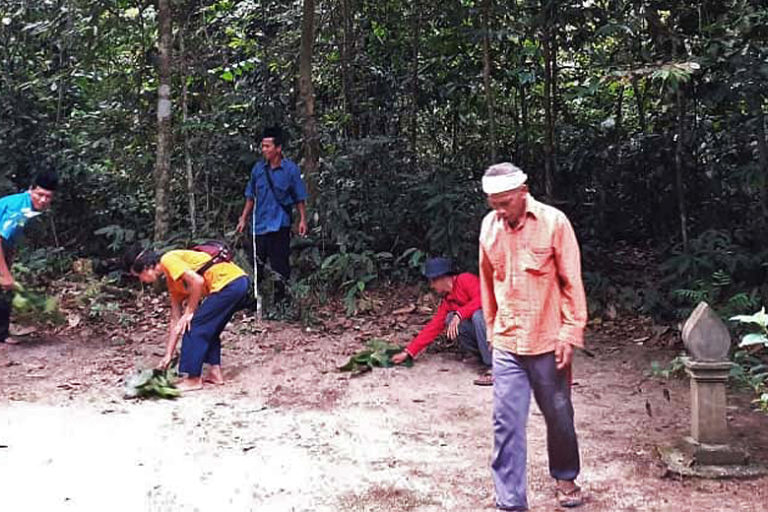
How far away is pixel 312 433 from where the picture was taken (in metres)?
5.29

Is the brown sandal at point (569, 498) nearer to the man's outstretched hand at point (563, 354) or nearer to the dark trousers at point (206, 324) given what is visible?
the man's outstretched hand at point (563, 354)

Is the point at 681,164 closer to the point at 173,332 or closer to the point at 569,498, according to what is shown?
the point at 173,332

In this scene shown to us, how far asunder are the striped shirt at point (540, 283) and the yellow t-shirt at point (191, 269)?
2983 millimetres

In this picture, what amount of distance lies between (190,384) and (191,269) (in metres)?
0.88

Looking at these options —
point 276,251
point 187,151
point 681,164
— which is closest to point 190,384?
point 276,251

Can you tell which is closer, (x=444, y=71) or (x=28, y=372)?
(x=28, y=372)

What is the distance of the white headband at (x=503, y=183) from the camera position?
12.2 ft

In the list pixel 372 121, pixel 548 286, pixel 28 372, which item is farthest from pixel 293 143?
pixel 548 286

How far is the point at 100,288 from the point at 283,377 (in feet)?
10.8

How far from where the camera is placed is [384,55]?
1054 cm

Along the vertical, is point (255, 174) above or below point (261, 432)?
above

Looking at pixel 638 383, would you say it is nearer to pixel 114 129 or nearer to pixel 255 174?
pixel 255 174

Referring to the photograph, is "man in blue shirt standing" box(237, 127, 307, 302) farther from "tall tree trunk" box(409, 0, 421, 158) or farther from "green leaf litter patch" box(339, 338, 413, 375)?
"tall tree trunk" box(409, 0, 421, 158)

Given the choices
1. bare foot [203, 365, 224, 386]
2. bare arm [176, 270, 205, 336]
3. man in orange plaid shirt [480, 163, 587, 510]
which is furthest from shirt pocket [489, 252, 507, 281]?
bare foot [203, 365, 224, 386]
